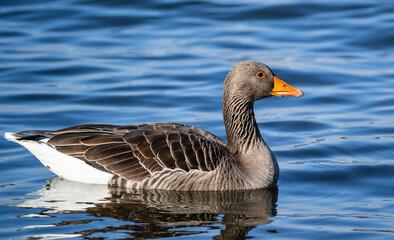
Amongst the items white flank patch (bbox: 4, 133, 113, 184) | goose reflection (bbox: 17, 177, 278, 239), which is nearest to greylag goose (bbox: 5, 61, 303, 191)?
white flank patch (bbox: 4, 133, 113, 184)

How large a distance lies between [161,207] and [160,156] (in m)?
0.91

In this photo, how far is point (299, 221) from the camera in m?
8.99

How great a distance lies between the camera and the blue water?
902 centimetres

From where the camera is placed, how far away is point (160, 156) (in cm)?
1014

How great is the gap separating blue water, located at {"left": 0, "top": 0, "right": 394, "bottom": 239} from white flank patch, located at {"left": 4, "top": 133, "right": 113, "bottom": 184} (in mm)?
165

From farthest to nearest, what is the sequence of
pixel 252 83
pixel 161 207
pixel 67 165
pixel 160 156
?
pixel 252 83, pixel 67 165, pixel 160 156, pixel 161 207

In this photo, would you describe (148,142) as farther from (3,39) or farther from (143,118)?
(3,39)

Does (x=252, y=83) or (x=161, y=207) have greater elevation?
(x=252, y=83)

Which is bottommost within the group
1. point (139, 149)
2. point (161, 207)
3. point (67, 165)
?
point (161, 207)

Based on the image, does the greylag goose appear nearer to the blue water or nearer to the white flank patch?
the white flank patch

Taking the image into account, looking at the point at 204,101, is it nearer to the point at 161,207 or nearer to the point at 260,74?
the point at 260,74

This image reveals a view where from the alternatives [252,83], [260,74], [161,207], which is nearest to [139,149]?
[161,207]

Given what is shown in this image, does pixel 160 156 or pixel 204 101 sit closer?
pixel 160 156

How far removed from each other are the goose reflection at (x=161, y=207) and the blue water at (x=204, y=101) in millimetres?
26
